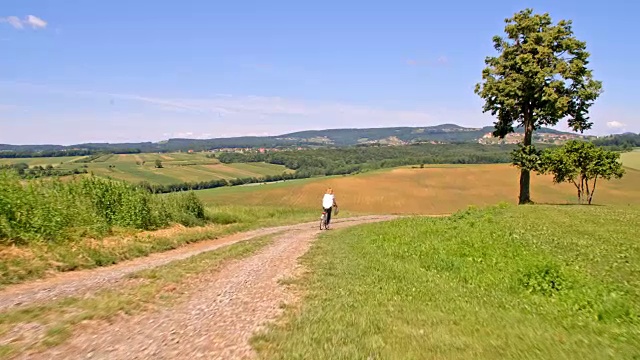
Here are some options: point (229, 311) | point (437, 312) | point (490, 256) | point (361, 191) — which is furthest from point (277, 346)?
point (361, 191)

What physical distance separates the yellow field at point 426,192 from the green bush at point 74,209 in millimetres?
42459

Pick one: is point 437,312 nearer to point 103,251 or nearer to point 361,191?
point 103,251

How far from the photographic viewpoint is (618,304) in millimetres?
8500

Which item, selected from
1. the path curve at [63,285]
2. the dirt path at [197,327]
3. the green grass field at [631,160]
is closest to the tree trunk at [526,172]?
the path curve at [63,285]

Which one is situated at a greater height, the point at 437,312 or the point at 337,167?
the point at 437,312

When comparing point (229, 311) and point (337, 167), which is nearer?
point (229, 311)

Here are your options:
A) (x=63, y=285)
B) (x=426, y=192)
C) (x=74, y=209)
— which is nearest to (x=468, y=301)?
(x=63, y=285)

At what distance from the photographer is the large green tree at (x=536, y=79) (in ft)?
121

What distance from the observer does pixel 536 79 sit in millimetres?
36344

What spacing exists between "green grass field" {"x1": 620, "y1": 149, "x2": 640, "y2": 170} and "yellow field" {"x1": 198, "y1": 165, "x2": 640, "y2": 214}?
675 cm

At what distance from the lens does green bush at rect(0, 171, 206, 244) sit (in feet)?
49.3

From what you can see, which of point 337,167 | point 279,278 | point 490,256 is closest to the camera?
point 279,278

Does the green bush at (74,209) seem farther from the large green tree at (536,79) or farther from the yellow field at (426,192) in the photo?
the yellow field at (426,192)

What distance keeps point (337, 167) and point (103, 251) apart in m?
131
